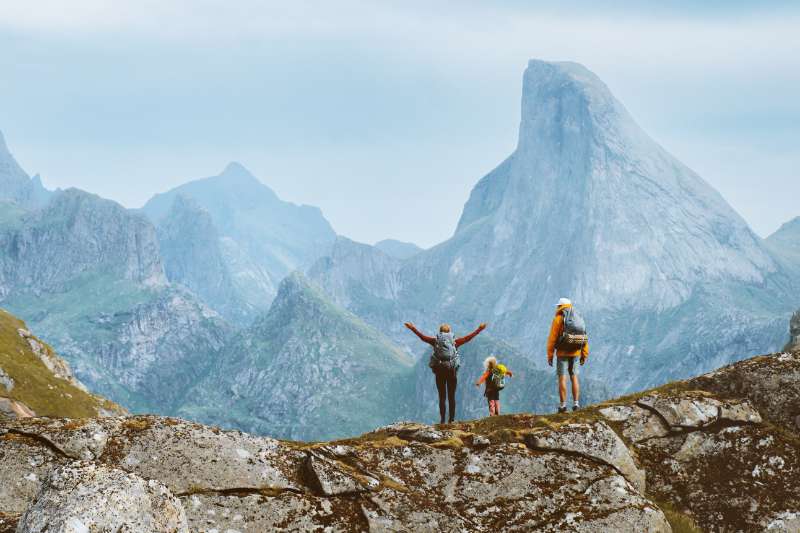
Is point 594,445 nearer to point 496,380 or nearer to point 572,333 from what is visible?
point 572,333

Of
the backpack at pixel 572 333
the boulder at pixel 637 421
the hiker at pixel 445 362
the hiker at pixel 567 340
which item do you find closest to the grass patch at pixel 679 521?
the boulder at pixel 637 421

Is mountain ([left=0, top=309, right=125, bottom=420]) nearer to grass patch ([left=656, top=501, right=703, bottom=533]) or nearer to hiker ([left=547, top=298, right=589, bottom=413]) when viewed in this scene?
hiker ([left=547, top=298, right=589, bottom=413])

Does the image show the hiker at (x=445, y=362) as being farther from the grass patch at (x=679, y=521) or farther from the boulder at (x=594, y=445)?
the grass patch at (x=679, y=521)

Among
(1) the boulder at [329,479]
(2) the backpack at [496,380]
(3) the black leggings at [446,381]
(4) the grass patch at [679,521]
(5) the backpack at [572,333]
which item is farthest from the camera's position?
(2) the backpack at [496,380]

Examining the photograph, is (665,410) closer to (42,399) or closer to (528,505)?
(528,505)

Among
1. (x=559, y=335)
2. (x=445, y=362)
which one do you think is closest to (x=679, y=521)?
(x=559, y=335)

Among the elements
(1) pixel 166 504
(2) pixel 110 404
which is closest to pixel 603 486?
(1) pixel 166 504

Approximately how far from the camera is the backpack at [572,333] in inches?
1045

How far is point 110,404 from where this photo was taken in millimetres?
153375

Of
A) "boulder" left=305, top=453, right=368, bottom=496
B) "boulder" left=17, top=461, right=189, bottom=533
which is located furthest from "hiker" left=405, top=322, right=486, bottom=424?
"boulder" left=17, top=461, right=189, bottom=533

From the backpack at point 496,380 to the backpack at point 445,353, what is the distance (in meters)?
4.65

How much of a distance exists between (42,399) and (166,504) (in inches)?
4723

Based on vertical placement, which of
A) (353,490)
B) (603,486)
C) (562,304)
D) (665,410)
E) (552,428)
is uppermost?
(562,304)

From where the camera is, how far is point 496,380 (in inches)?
1352
